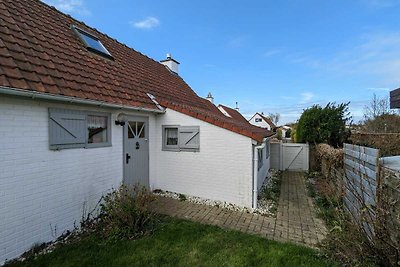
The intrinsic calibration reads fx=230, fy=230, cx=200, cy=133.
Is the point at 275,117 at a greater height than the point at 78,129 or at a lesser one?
greater

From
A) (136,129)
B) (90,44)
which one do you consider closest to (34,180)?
(136,129)

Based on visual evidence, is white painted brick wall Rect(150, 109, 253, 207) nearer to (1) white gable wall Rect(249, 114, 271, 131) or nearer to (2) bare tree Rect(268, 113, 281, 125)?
(1) white gable wall Rect(249, 114, 271, 131)

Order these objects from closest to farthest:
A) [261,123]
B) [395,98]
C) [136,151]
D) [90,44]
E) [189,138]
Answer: [395,98] → [136,151] → [189,138] → [90,44] → [261,123]

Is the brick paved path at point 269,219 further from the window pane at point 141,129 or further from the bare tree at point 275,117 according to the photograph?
the bare tree at point 275,117

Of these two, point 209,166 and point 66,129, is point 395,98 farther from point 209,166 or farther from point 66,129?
point 66,129

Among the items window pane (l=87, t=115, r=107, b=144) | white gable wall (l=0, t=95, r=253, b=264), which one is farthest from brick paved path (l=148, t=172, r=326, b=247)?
window pane (l=87, t=115, r=107, b=144)

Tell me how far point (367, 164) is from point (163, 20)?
11.6 meters

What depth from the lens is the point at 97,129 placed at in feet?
19.8

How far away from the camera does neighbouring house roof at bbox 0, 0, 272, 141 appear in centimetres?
446

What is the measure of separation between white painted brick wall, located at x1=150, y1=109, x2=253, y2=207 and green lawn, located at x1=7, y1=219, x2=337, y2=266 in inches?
86.5

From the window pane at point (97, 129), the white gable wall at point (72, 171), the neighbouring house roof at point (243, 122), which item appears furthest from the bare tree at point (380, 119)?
the window pane at point (97, 129)

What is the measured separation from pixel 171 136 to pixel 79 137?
11.1ft

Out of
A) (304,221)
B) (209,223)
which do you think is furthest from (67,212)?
(304,221)

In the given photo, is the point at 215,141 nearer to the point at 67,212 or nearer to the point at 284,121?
the point at 67,212
